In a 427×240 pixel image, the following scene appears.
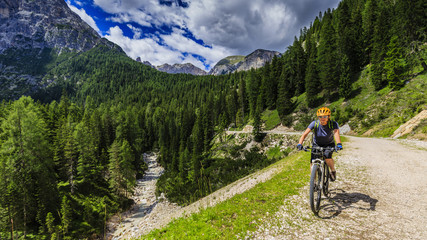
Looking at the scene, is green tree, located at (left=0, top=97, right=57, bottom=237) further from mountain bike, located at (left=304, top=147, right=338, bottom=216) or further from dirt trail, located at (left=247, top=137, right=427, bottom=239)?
mountain bike, located at (left=304, top=147, right=338, bottom=216)

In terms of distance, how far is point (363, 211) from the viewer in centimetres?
574

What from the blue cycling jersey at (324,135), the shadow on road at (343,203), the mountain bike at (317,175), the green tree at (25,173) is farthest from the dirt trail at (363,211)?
the green tree at (25,173)

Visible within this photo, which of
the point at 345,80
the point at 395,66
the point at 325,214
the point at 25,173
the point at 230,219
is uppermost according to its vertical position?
the point at 395,66

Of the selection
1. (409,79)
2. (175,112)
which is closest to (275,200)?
(409,79)

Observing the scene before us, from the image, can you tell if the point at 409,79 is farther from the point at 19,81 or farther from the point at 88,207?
the point at 19,81

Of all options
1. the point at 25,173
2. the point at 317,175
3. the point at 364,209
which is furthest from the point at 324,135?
the point at 25,173

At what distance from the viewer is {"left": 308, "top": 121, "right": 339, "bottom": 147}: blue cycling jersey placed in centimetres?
614

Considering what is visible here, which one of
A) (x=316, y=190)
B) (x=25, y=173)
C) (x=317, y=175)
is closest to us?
(x=316, y=190)

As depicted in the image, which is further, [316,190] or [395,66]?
[395,66]

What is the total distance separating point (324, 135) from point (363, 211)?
2802 millimetres

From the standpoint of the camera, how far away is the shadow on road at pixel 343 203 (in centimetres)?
585

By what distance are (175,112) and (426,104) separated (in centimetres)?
11273

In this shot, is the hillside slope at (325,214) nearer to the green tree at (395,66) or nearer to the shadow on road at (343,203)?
the shadow on road at (343,203)

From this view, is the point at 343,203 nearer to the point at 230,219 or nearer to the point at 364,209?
the point at 364,209
